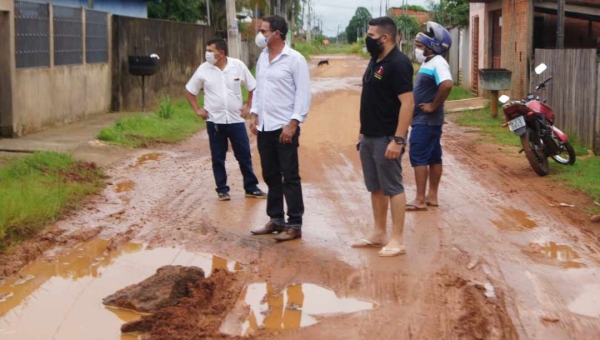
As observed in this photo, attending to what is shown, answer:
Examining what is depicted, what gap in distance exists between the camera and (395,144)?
268 inches

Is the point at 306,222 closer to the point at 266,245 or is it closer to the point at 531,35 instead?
the point at 266,245

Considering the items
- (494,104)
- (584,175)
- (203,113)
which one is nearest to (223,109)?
(203,113)

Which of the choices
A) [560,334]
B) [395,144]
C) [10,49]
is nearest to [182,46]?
[10,49]

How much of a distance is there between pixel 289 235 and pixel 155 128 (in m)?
7.82

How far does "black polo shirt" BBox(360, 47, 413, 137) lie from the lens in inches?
269

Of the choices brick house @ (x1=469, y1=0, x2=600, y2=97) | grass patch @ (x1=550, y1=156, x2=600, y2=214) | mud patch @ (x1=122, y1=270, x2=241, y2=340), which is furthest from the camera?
brick house @ (x1=469, y1=0, x2=600, y2=97)

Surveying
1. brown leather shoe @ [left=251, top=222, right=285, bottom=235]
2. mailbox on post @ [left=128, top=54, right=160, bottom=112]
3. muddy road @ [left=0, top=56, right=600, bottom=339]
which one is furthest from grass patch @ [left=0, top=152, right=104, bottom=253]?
mailbox on post @ [left=128, top=54, right=160, bottom=112]

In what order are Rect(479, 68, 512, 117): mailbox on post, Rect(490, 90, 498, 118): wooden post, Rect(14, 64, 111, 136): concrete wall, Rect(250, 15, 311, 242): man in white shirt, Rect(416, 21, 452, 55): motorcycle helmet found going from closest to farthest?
Rect(250, 15, 311, 242): man in white shirt → Rect(416, 21, 452, 55): motorcycle helmet → Rect(14, 64, 111, 136): concrete wall → Rect(479, 68, 512, 117): mailbox on post → Rect(490, 90, 498, 118): wooden post

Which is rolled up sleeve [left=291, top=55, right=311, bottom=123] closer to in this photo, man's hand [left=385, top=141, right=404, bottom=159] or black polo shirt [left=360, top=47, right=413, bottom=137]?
black polo shirt [left=360, top=47, right=413, bottom=137]

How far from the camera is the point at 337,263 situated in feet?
22.4

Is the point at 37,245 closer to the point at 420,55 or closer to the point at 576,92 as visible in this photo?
the point at 420,55

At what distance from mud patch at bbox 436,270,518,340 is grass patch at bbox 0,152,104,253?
3.43 m

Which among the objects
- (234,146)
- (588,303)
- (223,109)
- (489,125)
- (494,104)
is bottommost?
(588,303)

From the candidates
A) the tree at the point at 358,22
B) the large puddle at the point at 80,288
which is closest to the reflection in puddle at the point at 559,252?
the large puddle at the point at 80,288
